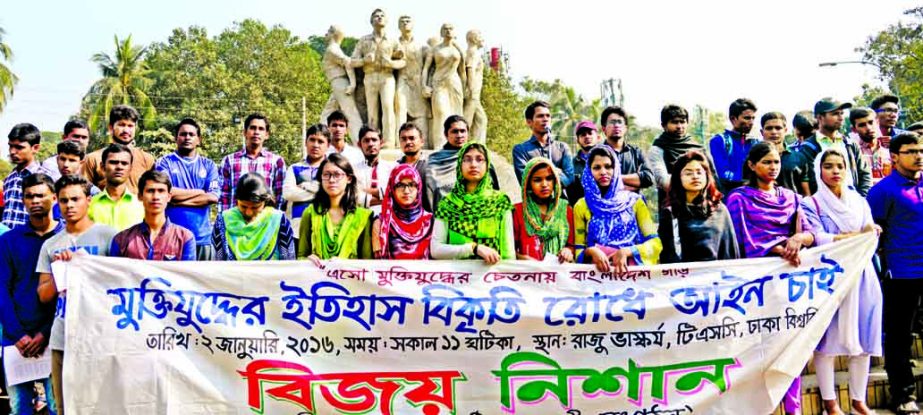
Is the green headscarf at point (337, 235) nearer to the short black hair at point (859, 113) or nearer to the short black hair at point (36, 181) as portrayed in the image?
the short black hair at point (36, 181)

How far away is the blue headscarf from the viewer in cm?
452

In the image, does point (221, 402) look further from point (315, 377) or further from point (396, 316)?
point (396, 316)

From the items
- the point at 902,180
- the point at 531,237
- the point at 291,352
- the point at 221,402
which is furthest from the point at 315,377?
the point at 902,180

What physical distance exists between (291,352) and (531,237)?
1.49m

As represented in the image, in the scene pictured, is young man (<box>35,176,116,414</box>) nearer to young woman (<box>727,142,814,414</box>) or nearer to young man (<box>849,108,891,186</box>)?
young woman (<box>727,142,814,414</box>)

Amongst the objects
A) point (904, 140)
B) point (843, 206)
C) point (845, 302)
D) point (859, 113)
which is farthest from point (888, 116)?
point (845, 302)

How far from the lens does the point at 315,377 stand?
415 cm

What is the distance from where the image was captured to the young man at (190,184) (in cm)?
551

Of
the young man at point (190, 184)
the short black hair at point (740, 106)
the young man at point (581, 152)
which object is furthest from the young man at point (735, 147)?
the young man at point (190, 184)

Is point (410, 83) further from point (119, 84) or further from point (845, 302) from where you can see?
point (119, 84)

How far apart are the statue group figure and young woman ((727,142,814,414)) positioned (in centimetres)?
647

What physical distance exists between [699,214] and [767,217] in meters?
0.43

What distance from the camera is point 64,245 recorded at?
168 inches

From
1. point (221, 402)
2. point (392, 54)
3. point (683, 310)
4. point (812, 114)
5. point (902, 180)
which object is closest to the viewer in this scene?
point (221, 402)
